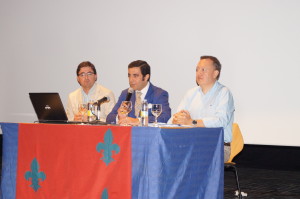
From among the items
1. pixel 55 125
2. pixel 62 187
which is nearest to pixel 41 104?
pixel 55 125

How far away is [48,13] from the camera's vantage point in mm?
6152

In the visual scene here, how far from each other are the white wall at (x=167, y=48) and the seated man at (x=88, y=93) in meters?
1.10

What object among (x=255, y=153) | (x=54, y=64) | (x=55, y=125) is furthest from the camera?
(x=54, y=64)

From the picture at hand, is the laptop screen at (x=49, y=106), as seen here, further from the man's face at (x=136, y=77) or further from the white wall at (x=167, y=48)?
the white wall at (x=167, y=48)

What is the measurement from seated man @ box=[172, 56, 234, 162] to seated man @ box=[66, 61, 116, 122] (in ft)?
3.33

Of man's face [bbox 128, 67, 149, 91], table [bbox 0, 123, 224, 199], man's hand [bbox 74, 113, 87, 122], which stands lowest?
table [bbox 0, 123, 224, 199]

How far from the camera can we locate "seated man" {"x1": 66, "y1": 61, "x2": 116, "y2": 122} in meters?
4.55

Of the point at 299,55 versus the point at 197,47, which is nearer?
the point at 299,55

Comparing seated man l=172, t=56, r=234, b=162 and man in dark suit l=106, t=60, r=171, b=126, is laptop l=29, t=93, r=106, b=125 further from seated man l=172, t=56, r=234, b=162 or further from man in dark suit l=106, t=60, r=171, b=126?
seated man l=172, t=56, r=234, b=162

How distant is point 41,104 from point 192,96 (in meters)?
1.26

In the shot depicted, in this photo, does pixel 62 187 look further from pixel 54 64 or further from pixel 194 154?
pixel 54 64

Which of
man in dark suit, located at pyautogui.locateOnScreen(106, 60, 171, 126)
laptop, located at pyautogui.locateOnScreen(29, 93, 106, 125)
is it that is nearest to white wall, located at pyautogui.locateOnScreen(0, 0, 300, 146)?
man in dark suit, located at pyautogui.locateOnScreen(106, 60, 171, 126)

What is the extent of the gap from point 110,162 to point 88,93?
188 centimetres

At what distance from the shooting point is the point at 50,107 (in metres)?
3.50
